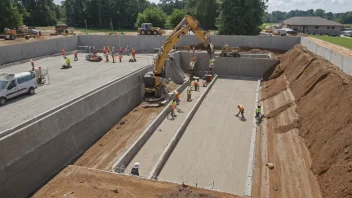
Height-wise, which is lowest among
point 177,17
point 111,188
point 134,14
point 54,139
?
point 111,188

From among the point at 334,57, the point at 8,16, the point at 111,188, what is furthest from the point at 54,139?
the point at 8,16

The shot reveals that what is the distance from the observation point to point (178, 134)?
625 inches

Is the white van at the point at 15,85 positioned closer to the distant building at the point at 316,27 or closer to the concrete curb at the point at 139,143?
the concrete curb at the point at 139,143

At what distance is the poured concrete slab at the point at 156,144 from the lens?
13.3 m

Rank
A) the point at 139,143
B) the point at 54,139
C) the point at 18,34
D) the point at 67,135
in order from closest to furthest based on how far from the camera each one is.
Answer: the point at 54,139 → the point at 67,135 → the point at 139,143 → the point at 18,34

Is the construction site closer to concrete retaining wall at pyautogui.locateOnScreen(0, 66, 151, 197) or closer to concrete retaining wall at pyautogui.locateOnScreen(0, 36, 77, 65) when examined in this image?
concrete retaining wall at pyautogui.locateOnScreen(0, 66, 151, 197)

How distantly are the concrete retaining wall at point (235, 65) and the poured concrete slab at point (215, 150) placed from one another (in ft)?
31.6

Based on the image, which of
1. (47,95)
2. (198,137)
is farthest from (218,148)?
(47,95)

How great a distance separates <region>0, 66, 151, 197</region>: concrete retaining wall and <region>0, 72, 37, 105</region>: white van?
5858 mm

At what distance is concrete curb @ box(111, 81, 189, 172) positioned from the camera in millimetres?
12852

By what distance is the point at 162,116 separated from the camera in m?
18.3

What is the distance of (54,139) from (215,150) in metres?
7.78

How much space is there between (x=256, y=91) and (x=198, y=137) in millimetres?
11792

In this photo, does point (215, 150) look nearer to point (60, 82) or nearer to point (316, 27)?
point (60, 82)
